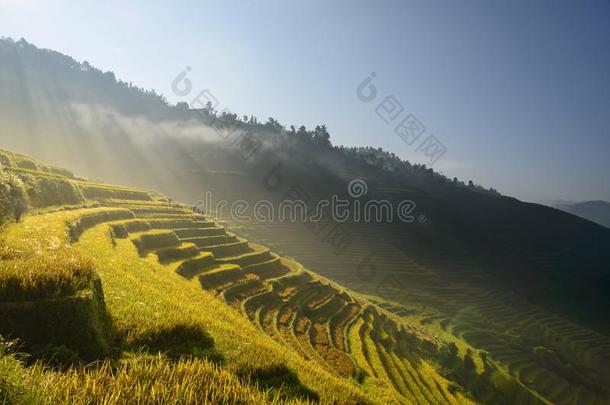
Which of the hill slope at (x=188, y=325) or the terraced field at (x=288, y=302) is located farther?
the terraced field at (x=288, y=302)

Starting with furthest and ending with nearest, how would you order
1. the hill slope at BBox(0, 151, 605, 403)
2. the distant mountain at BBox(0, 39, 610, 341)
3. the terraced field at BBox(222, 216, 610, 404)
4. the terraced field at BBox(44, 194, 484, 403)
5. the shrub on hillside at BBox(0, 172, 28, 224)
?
the distant mountain at BBox(0, 39, 610, 341) → the terraced field at BBox(222, 216, 610, 404) → the terraced field at BBox(44, 194, 484, 403) → the shrub on hillside at BBox(0, 172, 28, 224) → the hill slope at BBox(0, 151, 605, 403)

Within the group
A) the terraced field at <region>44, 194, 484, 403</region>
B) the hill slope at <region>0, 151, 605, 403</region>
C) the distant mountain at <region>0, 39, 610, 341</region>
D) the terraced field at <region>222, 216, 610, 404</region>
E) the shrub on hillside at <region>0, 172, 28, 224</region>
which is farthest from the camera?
the distant mountain at <region>0, 39, 610, 341</region>

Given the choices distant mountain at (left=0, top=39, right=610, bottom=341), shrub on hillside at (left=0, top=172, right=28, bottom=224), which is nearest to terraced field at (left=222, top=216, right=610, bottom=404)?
distant mountain at (left=0, top=39, right=610, bottom=341)

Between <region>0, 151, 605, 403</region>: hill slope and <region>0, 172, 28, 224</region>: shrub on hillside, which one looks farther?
<region>0, 172, 28, 224</region>: shrub on hillside

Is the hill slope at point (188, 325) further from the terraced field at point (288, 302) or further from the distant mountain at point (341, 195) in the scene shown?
the distant mountain at point (341, 195)

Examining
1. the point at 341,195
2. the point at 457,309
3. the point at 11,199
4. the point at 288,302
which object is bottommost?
the point at 288,302

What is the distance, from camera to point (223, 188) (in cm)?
12250

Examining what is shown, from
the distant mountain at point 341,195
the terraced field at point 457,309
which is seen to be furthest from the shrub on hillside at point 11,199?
the distant mountain at point 341,195

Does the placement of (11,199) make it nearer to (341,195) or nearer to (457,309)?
(457,309)

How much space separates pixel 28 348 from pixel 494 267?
128 meters

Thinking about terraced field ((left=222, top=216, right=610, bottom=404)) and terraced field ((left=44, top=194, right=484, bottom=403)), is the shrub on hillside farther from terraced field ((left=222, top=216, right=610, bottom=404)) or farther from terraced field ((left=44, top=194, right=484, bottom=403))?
terraced field ((left=222, top=216, right=610, bottom=404))

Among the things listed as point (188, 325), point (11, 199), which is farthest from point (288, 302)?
point (188, 325)

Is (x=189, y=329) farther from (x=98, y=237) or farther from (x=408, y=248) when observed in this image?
(x=408, y=248)

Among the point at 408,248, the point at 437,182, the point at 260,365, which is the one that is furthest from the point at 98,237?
the point at 437,182
